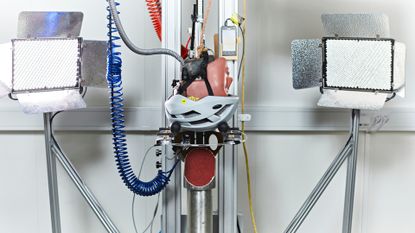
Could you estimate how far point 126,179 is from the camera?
1063 mm

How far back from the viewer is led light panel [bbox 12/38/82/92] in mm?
1058

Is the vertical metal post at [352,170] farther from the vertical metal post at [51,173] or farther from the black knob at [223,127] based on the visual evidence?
the vertical metal post at [51,173]

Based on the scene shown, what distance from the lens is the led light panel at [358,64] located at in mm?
1071

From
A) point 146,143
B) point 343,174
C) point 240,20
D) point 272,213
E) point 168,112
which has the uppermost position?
point 240,20

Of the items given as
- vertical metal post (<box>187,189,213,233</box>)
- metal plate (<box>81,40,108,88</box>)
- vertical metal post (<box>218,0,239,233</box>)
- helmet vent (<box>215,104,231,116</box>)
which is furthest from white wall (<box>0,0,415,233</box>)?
helmet vent (<box>215,104,231,116</box>)

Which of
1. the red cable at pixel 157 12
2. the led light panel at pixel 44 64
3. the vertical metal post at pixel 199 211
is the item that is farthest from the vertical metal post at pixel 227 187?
the led light panel at pixel 44 64

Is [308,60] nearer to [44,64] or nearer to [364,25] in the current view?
[364,25]

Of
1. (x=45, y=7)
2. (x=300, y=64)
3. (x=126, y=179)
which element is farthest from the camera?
(x=45, y=7)

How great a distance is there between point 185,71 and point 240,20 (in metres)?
0.30

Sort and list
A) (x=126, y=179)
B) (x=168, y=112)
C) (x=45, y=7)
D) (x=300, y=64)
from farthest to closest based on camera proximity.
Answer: (x=45, y=7) → (x=300, y=64) → (x=126, y=179) → (x=168, y=112)

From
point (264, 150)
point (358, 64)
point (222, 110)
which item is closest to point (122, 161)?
point (222, 110)

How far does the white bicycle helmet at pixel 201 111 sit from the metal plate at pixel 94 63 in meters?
0.41

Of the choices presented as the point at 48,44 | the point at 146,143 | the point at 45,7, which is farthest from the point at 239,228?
the point at 45,7

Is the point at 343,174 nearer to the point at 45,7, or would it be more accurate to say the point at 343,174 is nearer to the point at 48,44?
the point at 48,44
